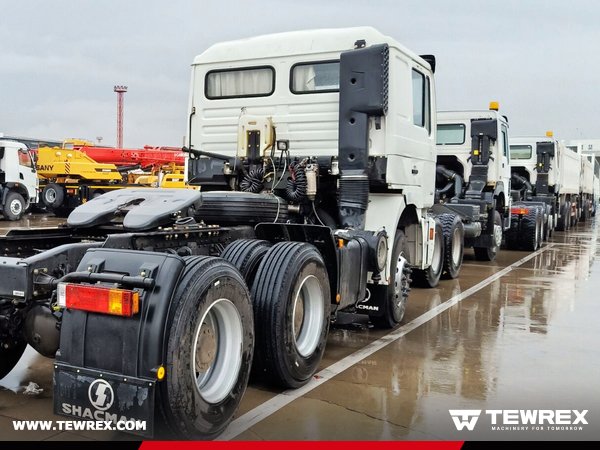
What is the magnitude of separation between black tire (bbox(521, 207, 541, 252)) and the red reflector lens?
44.7ft

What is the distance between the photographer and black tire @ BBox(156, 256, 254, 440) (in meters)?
3.20

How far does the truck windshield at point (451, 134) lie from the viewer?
41.3 feet

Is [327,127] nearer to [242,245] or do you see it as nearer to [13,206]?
[242,245]

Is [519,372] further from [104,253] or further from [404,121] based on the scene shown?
[104,253]

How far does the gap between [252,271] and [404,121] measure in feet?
8.52

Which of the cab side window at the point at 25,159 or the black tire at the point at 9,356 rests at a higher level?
the cab side window at the point at 25,159

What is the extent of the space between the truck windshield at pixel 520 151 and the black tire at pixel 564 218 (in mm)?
4644

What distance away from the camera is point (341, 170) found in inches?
235

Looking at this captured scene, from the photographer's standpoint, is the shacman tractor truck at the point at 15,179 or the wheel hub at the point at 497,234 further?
the shacman tractor truck at the point at 15,179

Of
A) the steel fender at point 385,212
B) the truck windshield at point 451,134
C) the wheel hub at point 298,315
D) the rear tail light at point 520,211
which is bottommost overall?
the wheel hub at point 298,315

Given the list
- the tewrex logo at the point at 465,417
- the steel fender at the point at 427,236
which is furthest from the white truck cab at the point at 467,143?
the tewrex logo at the point at 465,417

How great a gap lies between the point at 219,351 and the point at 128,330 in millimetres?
799

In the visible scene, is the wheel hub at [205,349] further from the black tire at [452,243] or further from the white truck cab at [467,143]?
the white truck cab at [467,143]

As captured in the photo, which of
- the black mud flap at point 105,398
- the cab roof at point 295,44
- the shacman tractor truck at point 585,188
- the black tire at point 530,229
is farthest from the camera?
the shacman tractor truck at point 585,188
